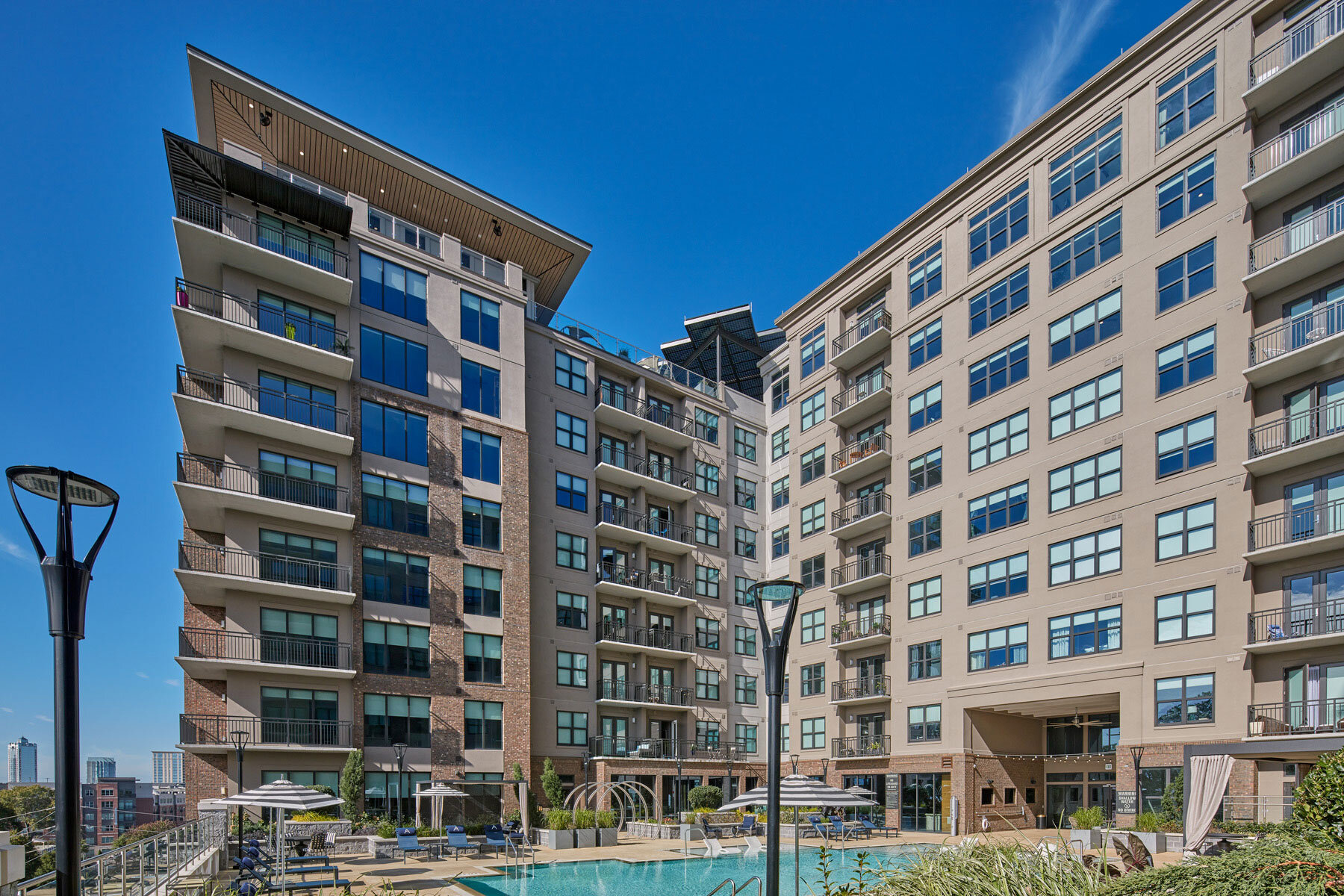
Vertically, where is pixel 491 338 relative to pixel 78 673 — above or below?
above

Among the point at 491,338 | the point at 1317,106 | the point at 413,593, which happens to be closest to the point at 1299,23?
the point at 1317,106

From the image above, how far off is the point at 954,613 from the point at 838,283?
1770 centimetres

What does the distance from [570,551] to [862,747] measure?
15.6m

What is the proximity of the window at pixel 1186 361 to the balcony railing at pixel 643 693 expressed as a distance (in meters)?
25.6

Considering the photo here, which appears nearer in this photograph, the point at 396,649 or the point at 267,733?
the point at 267,733

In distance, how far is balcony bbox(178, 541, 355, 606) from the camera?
95.8 feet

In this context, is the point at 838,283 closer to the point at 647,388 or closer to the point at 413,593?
the point at 647,388

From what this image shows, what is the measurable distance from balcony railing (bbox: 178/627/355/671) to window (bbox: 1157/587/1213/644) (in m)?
27.0

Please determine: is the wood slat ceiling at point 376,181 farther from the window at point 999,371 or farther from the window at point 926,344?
the window at point 999,371

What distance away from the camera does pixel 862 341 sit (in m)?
40.3

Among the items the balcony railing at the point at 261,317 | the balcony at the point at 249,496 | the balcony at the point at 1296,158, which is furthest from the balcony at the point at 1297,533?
the balcony railing at the point at 261,317

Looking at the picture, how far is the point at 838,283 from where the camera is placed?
4406 centimetres

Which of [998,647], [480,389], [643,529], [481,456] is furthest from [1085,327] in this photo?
[481,456]

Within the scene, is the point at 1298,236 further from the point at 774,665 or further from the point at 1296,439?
the point at 774,665
